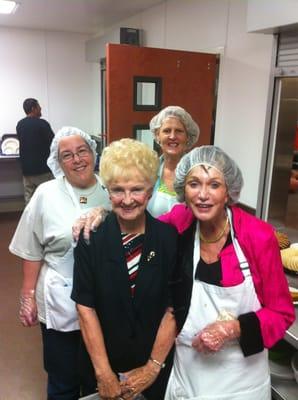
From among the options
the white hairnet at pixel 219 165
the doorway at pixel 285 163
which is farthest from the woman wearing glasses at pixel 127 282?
the doorway at pixel 285 163

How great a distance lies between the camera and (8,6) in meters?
3.49

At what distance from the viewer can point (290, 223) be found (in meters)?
2.02

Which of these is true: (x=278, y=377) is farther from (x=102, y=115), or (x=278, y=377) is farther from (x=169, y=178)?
(x=102, y=115)

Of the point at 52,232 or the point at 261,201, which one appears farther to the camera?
the point at 261,201

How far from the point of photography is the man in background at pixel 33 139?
4.11 meters

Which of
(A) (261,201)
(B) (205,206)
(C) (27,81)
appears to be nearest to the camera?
(B) (205,206)

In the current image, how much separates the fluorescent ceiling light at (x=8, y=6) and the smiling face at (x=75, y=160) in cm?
266

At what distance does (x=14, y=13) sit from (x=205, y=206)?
381 centimetres

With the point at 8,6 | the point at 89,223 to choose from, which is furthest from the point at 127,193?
the point at 8,6

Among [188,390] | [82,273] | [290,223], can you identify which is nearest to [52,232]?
[82,273]

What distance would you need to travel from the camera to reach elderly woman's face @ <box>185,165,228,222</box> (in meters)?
1.04

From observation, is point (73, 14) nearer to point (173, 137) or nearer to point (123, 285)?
point (173, 137)

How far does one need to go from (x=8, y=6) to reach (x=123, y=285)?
3483 millimetres

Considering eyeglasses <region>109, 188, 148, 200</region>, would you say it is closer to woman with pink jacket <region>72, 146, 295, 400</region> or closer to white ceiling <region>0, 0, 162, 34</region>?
woman with pink jacket <region>72, 146, 295, 400</region>
